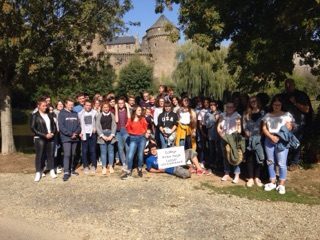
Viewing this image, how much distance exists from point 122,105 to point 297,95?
13.6ft

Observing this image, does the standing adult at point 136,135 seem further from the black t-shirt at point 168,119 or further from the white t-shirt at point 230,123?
the white t-shirt at point 230,123

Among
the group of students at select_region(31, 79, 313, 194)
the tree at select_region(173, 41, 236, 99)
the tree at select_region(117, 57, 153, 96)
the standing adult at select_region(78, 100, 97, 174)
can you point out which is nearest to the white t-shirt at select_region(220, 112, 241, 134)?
the group of students at select_region(31, 79, 313, 194)

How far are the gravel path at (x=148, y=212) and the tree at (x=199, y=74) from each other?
2709 cm

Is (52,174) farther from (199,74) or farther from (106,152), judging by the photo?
(199,74)

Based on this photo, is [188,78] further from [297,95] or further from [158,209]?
[158,209]

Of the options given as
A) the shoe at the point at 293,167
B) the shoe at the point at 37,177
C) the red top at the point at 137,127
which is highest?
the red top at the point at 137,127

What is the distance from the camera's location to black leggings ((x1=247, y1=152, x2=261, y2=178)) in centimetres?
916

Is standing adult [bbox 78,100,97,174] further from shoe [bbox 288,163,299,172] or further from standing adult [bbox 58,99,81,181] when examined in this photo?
shoe [bbox 288,163,299,172]

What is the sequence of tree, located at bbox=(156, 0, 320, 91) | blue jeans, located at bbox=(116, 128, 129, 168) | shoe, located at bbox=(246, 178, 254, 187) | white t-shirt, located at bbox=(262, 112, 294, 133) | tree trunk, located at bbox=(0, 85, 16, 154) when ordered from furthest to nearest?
tree trunk, located at bbox=(0, 85, 16, 154)
blue jeans, located at bbox=(116, 128, 129, 168)
tree, located at bbox=(156, 0, 320, 91)
shoe, located at bbox=(246, 178, 254, 187)
white t-shirt, located at bbox=(262, 112, 294, 133)

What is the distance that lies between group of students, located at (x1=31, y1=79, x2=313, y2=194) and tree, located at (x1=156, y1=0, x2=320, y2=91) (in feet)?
3.06

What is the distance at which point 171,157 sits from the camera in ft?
32.6

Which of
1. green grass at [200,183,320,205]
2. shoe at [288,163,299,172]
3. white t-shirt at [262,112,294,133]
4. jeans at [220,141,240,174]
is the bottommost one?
green grass at [200,183,320,205]

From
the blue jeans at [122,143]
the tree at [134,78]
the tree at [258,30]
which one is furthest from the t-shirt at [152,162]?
the tree at [134,78]

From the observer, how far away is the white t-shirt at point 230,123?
943 centimetres
